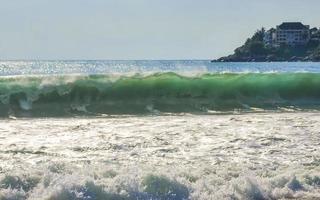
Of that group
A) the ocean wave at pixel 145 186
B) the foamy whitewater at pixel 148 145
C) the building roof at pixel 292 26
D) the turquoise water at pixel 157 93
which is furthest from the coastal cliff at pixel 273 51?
the ocean wave at pixel 145 186

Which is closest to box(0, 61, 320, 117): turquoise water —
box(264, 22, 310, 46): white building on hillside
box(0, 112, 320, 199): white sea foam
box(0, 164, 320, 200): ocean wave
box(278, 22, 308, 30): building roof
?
box(0, 112, 320, 199): white sea foam

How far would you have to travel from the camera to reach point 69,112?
53.8 feet

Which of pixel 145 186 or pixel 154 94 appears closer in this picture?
pixel 145 186

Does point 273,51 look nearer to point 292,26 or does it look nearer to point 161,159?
point 292,26

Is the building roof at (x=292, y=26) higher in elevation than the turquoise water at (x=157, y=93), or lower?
higher

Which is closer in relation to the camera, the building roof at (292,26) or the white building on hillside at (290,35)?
the white building on hillside at (290,35)

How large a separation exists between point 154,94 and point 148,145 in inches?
412

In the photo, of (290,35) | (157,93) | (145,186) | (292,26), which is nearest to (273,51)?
(290,35)

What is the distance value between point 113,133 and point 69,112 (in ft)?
17.4

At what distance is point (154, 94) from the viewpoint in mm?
20328

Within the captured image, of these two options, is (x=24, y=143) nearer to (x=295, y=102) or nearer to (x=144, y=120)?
(x=144, y=120)

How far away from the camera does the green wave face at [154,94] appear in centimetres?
1736

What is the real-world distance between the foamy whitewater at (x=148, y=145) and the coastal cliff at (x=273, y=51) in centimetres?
10479

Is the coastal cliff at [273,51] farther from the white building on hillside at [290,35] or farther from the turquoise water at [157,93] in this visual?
the turquoise water at [157,93]
